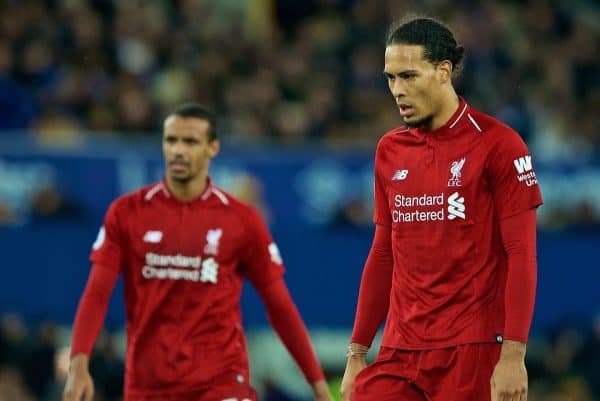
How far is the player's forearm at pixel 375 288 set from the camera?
6242 millimetres

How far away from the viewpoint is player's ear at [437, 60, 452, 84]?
5.90 m

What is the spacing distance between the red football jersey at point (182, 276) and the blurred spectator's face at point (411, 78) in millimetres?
2123

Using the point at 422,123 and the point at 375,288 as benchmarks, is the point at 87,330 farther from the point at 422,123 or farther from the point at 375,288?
the point at 422,123

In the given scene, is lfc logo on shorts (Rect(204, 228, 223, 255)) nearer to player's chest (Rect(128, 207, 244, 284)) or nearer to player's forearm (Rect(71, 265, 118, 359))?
player's chest (Rect(128, 207, 244, 284))

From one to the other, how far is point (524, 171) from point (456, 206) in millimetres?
322

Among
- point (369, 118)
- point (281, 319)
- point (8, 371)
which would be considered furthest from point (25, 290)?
point (281, 319)

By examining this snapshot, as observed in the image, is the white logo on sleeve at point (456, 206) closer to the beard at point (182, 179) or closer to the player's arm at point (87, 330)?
the player's arm at point (87, 330)

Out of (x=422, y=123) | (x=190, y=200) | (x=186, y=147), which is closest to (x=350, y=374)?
(x=422, y=123)

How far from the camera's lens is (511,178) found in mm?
5773

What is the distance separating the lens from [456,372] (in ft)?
19.0

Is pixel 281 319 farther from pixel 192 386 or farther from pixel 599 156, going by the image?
pixel 599 156

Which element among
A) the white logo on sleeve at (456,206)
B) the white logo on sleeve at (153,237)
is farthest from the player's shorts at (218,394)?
the white logo on sleeve at (456,206)

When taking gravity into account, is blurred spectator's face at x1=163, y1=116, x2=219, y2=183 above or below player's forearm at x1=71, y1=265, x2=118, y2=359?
above

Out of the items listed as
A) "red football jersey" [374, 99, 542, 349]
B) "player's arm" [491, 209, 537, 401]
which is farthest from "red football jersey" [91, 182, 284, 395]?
"player's arm" [491, 209, 537, 401]
